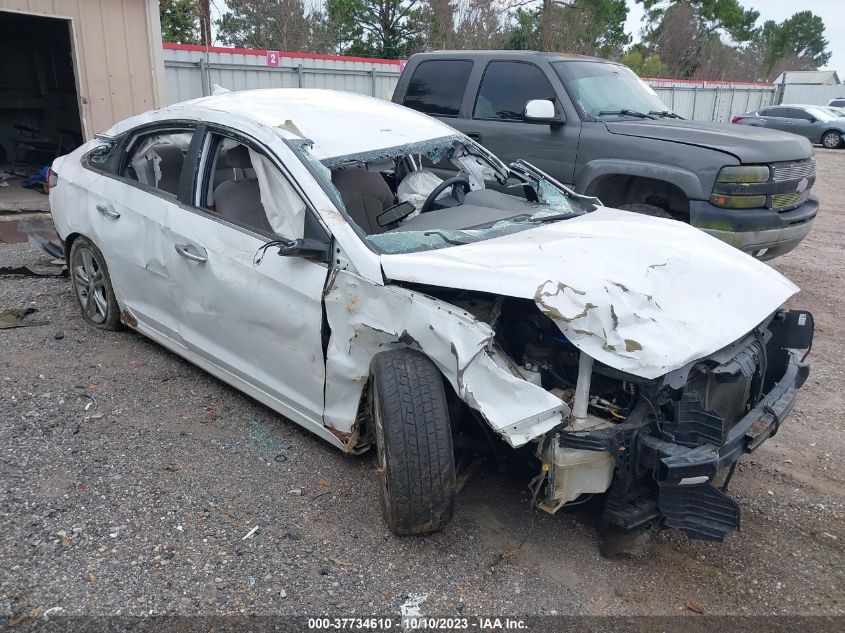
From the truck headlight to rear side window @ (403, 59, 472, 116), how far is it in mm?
2604

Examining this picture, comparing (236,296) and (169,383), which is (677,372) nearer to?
(236,296)

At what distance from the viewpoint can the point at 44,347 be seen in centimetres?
476

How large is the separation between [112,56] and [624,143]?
7.18 m

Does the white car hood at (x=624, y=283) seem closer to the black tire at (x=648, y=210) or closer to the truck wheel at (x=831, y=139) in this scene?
the black tire at (x=648, y=210)

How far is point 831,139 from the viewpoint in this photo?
24.6m

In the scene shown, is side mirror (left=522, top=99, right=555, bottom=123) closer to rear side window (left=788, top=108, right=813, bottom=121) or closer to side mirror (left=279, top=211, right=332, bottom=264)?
side mirror (left=279, top=211, right=332, bottom=264)

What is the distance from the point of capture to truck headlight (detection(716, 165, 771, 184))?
531 cm

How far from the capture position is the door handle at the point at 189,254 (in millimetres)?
3684

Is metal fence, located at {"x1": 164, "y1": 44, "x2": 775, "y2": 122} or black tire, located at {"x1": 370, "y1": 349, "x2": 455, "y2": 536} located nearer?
black tire, located at {"x1": 370, "y1": 349, "x2": 455, "y2": 536}

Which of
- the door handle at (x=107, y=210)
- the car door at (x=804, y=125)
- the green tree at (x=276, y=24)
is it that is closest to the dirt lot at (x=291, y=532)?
the door handle at (x=107, y=210)

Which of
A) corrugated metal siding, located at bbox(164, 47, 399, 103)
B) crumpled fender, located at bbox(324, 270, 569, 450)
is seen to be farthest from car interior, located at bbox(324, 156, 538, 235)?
corrugated metal siding, located at bbox(164, 47, 399, 103)

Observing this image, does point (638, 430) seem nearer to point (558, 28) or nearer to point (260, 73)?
point (260, 73)

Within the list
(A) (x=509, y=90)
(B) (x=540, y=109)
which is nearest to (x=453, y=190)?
(B) (x=540, y=109)

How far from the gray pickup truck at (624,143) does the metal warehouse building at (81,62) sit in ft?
15.7
